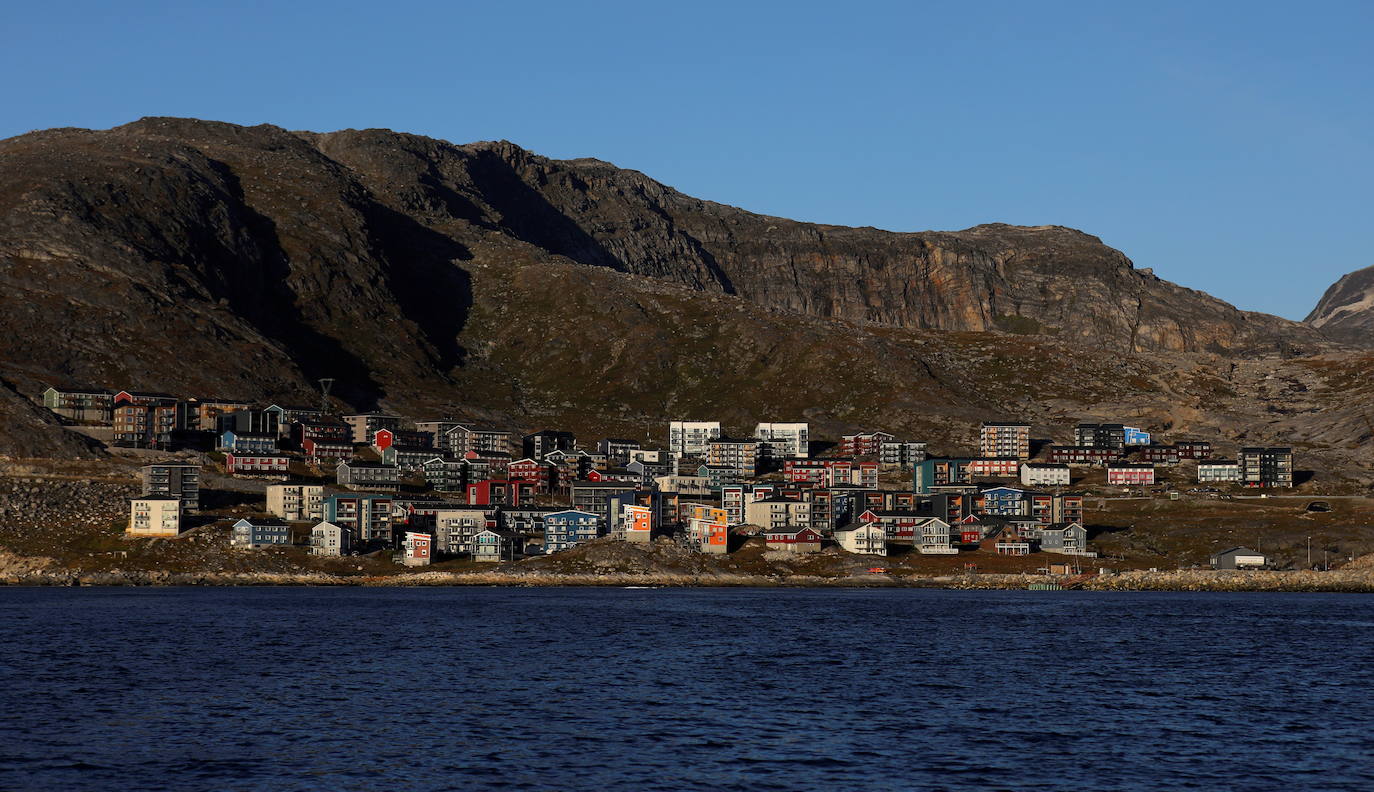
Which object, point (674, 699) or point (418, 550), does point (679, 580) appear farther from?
point (674, 699)

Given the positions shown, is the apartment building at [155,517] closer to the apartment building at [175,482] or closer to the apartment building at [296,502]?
the apartment building at [175,482]

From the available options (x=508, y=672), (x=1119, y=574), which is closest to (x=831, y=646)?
(x=508, y=672)

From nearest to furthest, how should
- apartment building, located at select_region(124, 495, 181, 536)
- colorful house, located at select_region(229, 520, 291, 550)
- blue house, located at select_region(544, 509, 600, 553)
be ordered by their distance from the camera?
1. colorful house, located at select_region(229, 520, 291, 550)
2. apartment building, located at select_region(124, 495, 181, 536)
3. blue house, located at select_region(544, 509, 600, 553)

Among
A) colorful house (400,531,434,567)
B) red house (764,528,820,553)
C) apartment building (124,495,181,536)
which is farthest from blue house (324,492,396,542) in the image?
red house (764,528,820,553)

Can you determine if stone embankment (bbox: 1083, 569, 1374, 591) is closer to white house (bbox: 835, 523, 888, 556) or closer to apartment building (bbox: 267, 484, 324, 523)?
white house (bbox: 835, 523, 888, 556)

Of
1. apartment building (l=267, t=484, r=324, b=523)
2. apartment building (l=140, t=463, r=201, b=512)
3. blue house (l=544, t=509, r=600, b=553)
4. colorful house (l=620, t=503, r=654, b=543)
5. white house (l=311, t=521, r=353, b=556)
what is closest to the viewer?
white house (l=311, t=521, r=353, b=556)

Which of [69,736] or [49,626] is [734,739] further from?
[49,626]

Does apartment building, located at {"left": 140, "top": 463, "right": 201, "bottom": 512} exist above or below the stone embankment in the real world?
above
